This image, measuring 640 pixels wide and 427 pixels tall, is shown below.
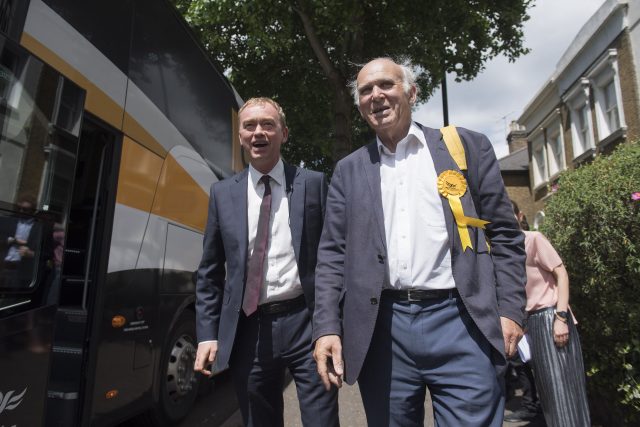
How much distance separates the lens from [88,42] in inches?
117

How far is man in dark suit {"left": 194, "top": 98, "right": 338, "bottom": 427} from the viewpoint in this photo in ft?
7.38

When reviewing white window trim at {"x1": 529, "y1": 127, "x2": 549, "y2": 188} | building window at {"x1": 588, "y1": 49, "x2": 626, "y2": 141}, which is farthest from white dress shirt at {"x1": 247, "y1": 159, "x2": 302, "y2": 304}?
white window trim at {"x1": 529, "y1": 127, "x2": 549, "y2": 188}

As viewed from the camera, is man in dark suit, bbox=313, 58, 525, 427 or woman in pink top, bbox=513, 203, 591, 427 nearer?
man in dark suit, bbox=313, 58, 525, 427

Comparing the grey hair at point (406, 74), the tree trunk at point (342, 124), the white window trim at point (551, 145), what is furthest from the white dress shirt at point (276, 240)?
the white window trim at point (551, 145)

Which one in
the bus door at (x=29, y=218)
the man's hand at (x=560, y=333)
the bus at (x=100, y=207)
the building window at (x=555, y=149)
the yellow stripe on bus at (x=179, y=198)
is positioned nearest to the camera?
the bus door at (x=29, y=218)

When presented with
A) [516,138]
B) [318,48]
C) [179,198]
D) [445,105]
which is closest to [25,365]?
[179,198]

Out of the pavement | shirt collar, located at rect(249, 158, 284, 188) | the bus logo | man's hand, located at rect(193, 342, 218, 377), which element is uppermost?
shirt collar, located at rect(249, 158, 284, 188)

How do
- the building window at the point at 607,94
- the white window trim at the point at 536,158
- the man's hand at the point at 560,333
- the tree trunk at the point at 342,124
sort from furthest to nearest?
the white window trim at the point at 536,158, the building window at the point at 607,94, the tree trunk at the point at 342,124, the man's hand at the point at 560,333

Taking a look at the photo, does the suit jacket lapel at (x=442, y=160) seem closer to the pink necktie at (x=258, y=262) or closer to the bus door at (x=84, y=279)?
the pink necktie at (x=258, y=262)

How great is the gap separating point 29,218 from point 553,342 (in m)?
3.18

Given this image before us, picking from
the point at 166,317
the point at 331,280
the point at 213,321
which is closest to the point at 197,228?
the point at 166,317

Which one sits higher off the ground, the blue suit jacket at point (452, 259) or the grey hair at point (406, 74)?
the grey hair at point (406, 74)

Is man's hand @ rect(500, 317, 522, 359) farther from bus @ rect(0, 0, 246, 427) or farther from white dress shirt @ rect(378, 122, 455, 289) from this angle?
bus @ rect(0, 0, 246, 427)

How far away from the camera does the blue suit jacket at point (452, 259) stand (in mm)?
1805
